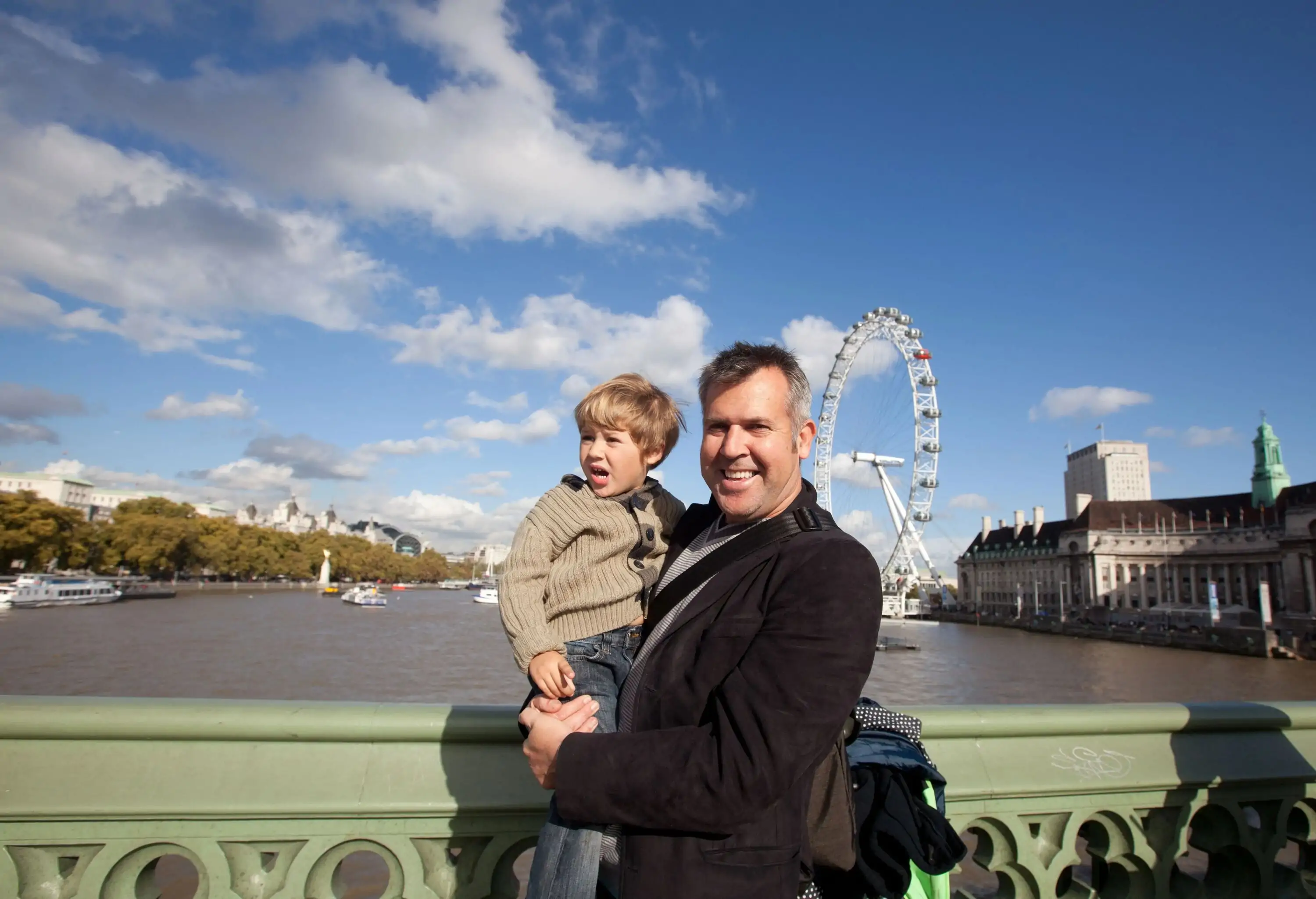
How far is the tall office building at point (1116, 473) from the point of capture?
99.2m

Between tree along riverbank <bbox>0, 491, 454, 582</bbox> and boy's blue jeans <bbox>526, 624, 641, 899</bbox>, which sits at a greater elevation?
tree along riverbank <bbox>0, 491, 454, 582</bbox>

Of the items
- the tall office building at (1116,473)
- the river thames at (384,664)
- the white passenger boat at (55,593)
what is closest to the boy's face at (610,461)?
the river thames at (384,664)

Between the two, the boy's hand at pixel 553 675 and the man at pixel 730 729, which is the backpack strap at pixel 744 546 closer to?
the man at pixel 730 729

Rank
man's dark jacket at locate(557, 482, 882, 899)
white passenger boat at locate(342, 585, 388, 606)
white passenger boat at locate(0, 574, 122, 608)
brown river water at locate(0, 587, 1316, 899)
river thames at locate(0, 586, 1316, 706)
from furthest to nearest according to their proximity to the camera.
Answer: white passenger boat at locate(342, 585, 388, 606) → white passenger boat at locate(0, 574, 122, 608) → river thames at locate(0, 586, 1316, 706) → brown river water at locate(0, 587, 1316, 899) → man's dark jacket at locate(557, 482, 882, 899)

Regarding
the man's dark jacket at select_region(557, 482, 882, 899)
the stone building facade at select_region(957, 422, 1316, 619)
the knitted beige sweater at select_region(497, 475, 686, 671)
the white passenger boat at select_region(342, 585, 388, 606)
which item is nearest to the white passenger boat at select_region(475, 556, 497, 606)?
the knitted beige sweater at select_region(497, 475, 686, 671)

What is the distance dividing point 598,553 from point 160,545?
70.4 metres

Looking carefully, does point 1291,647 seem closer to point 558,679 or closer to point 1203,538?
point 1203,538

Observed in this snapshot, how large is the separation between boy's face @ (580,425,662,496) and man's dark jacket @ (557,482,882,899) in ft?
2.15

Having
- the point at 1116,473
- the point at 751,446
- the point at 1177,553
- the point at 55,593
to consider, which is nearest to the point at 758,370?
the point at 751,446

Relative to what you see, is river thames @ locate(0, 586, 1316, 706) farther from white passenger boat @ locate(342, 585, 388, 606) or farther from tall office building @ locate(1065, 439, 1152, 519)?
tall office building @ locate(1065, 439, 1152, 519)

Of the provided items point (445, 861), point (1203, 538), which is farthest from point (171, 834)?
point (1203, 538)

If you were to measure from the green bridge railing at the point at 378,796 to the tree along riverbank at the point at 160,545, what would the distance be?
190 feet

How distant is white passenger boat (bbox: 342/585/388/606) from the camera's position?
52.9 metres

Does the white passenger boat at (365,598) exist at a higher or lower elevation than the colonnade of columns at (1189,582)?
lower
